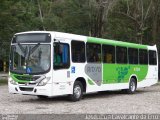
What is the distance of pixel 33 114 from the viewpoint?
14.4m

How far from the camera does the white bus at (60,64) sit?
704 inches

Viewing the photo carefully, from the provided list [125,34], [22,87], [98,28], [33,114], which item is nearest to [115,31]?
[125,34]

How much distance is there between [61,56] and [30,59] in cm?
128

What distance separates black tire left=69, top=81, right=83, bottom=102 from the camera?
19250mm

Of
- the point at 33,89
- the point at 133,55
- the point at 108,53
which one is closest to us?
the point at 33,89

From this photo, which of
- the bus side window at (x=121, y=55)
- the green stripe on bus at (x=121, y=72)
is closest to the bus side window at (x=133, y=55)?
the green stripe on bus at (x=121, y=72)

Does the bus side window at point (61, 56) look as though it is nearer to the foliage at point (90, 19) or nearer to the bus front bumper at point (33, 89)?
the bus front bumper at point (33, 89)

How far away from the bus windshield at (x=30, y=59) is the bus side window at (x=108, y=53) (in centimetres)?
470

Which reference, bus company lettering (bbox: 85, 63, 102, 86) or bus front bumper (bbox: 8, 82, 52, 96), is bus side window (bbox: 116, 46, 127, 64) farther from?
bus front bumper (bbox: 8, 82, 52, 96)

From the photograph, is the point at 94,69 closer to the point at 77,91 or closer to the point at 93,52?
the point at 93,52

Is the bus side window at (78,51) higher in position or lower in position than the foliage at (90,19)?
lower

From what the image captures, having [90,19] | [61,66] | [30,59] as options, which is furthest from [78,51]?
[90,19]

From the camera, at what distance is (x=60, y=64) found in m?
18.4

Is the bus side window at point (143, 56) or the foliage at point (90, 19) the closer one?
the bus side window at point (143, 56)
